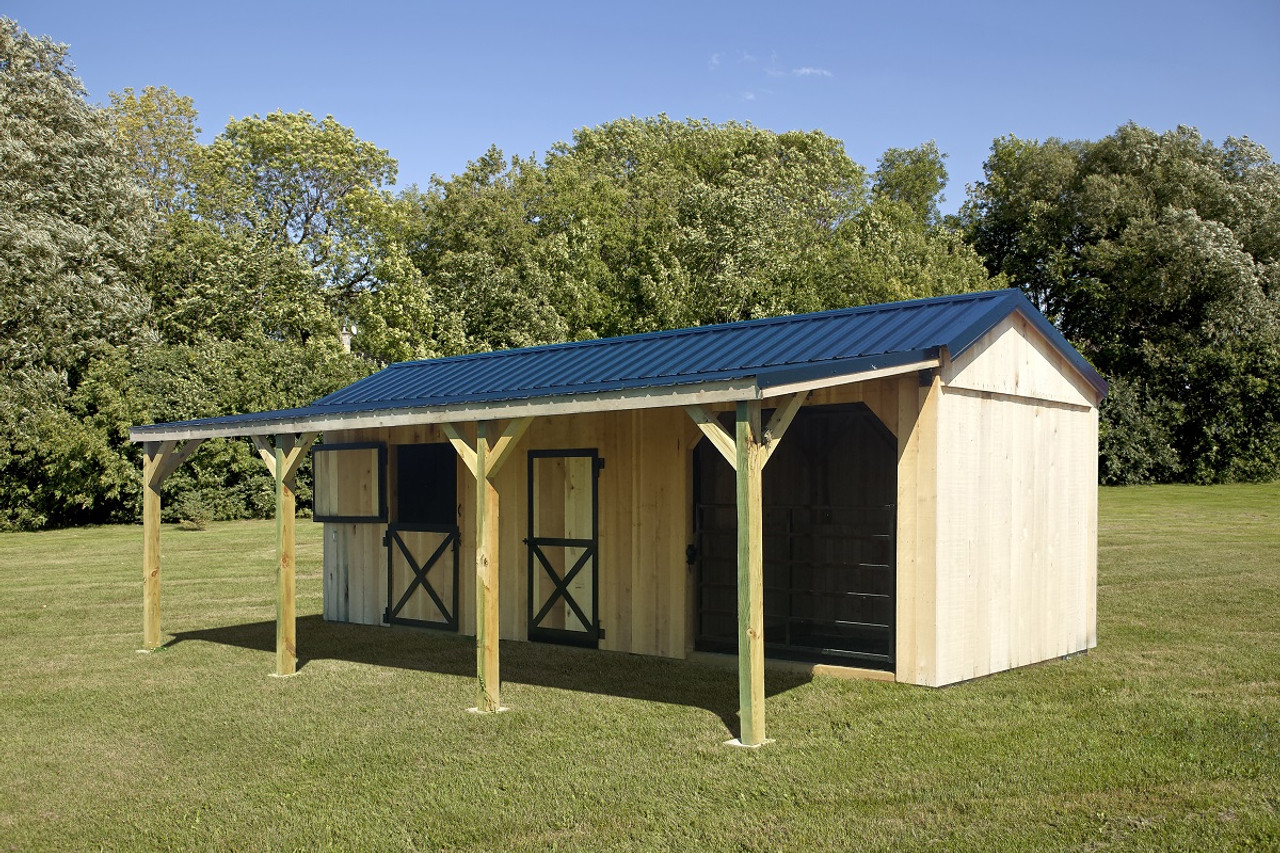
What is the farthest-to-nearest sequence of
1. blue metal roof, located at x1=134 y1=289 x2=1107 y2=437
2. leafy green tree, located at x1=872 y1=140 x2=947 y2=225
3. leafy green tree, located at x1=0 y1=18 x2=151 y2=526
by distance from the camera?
→ leafy green tree, located at x1=872 y1=140 x2=947 y2=225, leafy green tree, located at x1=0 y1=18 x2=151 y2=526, blue metal roof, located at x1=134 y1=289 x2=1107 y2=437

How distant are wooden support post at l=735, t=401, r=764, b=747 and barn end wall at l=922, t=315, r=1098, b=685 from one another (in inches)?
83.8

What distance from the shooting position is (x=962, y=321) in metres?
9.62

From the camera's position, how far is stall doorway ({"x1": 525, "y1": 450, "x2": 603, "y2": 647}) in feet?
37.6

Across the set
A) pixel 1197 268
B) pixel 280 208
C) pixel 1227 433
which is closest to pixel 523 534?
pixel 1227 433

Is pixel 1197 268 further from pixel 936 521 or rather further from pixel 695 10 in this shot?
pixel 936 521

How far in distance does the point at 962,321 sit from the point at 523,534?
4.78m

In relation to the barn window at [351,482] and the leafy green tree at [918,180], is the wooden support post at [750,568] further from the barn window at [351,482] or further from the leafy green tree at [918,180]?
the leafy green tree at [918,180]

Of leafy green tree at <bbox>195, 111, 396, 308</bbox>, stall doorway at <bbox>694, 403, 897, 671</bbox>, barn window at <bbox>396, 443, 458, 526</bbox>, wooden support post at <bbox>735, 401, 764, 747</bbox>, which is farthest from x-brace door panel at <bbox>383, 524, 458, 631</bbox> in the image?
leafy green tree at <bbox>195, 111, 396, 308</bbox>

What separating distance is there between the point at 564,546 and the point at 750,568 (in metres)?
4.35

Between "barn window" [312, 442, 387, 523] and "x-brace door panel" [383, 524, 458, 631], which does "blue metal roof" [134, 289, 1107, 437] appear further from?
"x-brace door panel" [383, 524, 458, 631]

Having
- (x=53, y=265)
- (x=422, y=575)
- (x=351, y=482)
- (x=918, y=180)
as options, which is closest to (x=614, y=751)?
(x=422, y=575)

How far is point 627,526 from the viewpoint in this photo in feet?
36.7

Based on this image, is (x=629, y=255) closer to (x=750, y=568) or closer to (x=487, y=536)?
(x=487, y=536)

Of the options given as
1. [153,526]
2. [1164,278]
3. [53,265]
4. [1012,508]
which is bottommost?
[153,526]
